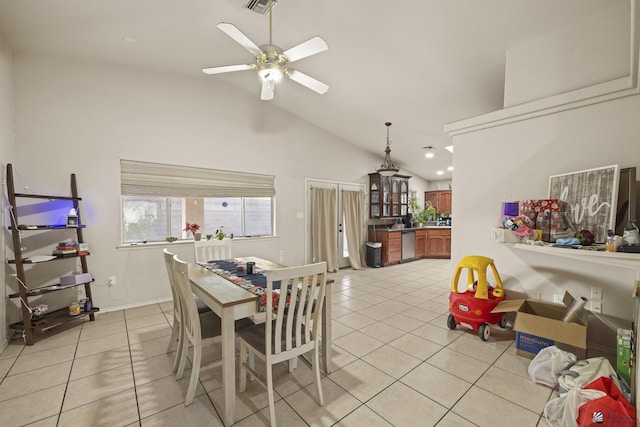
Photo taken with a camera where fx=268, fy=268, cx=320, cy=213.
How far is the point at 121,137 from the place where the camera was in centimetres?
352

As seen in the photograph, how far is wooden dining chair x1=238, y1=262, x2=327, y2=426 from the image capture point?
1.62 m

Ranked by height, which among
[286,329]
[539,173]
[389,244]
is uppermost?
[539,173]

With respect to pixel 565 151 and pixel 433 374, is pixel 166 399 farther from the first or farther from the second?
pixel 565 151

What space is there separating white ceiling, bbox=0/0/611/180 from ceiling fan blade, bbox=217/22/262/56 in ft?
2.73

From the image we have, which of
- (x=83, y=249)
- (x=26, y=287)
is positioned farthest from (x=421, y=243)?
(x=26, y=287)

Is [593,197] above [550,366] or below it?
above

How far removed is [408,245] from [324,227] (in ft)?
8.21

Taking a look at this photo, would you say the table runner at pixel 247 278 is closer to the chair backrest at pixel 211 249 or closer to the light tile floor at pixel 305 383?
the chair backrest at pixel 211 249

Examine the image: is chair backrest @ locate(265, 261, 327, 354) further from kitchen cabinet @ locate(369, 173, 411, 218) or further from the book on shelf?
kitchen cabinet @ locate(369, 173, 411, 218)

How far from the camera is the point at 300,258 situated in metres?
5.32

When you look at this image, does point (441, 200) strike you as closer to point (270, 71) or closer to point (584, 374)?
point (584, 374)

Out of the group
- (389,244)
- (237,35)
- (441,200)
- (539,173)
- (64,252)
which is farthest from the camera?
(441,200)

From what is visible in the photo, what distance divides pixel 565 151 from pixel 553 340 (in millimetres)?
1688

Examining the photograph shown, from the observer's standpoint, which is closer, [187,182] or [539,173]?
[539,173]
